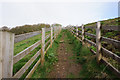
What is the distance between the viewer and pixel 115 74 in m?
2.24

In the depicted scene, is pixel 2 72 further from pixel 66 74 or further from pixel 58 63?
pixel 58 63

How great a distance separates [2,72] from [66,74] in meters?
2.23

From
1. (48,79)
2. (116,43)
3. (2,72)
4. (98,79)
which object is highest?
(116,43)

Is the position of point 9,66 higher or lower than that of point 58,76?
higher

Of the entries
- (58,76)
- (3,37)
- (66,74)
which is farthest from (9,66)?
(66,74)

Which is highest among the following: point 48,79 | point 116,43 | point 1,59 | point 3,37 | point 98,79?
point 3,37

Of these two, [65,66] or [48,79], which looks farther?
[65,66]

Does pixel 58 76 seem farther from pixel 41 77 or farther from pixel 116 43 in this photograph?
pixel 116 43

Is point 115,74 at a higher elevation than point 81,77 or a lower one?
higher

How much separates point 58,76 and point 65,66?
76 centimetres

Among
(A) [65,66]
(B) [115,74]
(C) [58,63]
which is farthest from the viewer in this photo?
(C) [58,63]

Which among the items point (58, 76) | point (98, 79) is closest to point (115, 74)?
point (98, 79)

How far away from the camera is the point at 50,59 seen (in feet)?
13.4

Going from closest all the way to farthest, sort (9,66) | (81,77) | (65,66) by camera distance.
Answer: (9,66)
(81,77)
(65,66)
